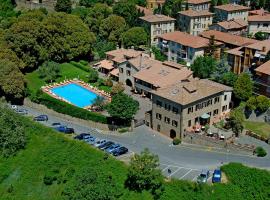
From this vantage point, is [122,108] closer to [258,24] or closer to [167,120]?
[167,120]

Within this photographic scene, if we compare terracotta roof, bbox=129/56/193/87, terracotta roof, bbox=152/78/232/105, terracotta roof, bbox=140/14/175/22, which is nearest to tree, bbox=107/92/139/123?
terracotta roof, bbox=152/78/232/105

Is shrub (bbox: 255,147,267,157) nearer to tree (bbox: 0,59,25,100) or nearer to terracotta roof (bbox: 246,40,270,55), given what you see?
terracotta roof (bbox: 246,40,270,55)

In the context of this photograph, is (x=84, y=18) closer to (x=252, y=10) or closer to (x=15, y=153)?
(x=252, y=10)

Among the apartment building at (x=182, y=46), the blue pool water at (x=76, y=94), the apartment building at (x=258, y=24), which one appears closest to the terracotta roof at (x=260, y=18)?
the apartment building at (x=258, y=24)

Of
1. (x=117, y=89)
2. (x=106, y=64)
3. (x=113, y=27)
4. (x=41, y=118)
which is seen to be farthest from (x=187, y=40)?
(x=41, y=118)

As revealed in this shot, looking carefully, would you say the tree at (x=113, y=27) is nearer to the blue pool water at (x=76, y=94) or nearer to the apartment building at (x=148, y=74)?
the apartment building at (x=148, y=74)
